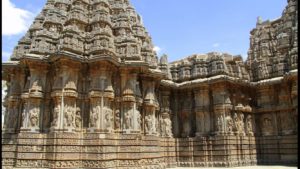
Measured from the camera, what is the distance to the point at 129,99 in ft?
48.2

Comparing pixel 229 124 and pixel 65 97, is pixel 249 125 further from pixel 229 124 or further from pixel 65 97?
pixel 65 97

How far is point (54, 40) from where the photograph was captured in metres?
15.1

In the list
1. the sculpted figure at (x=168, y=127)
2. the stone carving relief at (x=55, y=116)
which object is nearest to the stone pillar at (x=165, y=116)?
the sculpted figure at (x=168, y=127)

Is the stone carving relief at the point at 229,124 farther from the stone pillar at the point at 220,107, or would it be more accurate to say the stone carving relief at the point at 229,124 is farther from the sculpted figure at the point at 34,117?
the sculpted figure at the point at 34,117

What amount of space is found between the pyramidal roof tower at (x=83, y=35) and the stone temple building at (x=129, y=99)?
0.06 metres

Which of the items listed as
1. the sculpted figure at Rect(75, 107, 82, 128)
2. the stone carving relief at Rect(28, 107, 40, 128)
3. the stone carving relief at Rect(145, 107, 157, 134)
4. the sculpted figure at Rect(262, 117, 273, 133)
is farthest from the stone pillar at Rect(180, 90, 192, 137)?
the stone carving relief at Rect(28, 107, 40, 128)

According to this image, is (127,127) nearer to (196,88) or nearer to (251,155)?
(196,88)

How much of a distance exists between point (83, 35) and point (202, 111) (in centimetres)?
966

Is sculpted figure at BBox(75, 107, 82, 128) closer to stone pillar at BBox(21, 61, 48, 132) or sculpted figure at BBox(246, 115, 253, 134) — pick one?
stone pillar at BBox(21, 61, 48, 132)

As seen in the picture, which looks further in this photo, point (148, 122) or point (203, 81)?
point (203, 81)

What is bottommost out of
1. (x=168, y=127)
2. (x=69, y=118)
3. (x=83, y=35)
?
(x=168, y=127)

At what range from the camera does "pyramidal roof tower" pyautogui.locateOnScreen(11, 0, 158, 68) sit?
1421cm

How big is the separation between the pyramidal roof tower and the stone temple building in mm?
61

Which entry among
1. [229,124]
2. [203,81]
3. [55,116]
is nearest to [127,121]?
[55,116]
